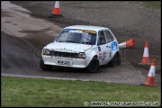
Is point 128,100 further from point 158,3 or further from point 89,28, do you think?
point 158,3

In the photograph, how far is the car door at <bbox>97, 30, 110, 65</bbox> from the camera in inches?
692

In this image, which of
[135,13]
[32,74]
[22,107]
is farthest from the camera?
[135,13]

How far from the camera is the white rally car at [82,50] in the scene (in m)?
16.6

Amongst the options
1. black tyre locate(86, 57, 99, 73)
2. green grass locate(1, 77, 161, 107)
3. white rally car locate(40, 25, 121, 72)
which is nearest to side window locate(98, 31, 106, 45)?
white rally car locate(40, 25, 121, 72)

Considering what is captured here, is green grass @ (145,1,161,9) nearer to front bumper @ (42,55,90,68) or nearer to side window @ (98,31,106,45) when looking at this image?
side window @ (98,31,106,45)

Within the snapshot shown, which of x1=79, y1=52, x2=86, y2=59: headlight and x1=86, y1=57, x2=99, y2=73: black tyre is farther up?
x1=79, y1=52, x2=86, y2=59: headlight

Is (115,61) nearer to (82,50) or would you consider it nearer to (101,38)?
(101,38)

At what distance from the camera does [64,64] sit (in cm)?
1661

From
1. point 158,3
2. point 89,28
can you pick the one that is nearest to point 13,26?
point 89,28

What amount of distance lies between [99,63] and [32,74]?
2549mm

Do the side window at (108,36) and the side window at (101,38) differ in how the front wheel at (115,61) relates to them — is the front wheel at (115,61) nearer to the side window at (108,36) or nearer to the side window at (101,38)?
the side window at (108,36)

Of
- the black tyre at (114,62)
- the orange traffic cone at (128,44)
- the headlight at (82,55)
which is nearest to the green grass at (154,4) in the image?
the orange traffic cone at (128,44)

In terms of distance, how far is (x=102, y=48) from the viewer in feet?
58.1

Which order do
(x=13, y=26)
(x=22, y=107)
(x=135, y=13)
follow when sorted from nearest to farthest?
(x=22, y=107) → (x=13, y=26) → (x=135, y=13)
